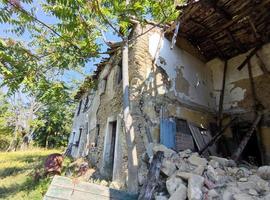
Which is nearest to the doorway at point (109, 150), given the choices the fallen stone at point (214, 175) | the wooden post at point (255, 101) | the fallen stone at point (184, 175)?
the fallen stone at point (184, 175)

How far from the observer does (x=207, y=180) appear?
4.48 metres

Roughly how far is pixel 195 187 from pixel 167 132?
2.62 meters

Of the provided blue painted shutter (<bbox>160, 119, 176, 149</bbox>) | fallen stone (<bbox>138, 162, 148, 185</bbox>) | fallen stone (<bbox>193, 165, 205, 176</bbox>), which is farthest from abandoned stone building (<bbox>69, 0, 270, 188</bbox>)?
fallen stone (<bbox>193, 165, 205, 176</bbox>)

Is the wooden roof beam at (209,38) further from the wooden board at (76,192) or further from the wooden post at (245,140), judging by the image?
the wooden board at (76,192)

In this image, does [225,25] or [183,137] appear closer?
[183,137]

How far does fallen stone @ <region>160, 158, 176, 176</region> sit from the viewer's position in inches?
193

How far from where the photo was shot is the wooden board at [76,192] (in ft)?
11.5

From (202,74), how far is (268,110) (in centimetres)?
265

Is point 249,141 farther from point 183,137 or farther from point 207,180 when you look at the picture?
point 207,180

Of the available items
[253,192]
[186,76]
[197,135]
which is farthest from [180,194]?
[186,76]

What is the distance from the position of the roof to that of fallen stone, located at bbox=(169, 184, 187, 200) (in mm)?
4699

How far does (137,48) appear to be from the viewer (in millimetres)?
7215

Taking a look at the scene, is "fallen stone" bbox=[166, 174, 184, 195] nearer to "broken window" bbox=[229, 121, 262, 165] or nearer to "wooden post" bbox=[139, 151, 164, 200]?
"wooden post" bbox=[139, 151, 164, 200]

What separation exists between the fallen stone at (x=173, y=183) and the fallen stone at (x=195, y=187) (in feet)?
0.80
